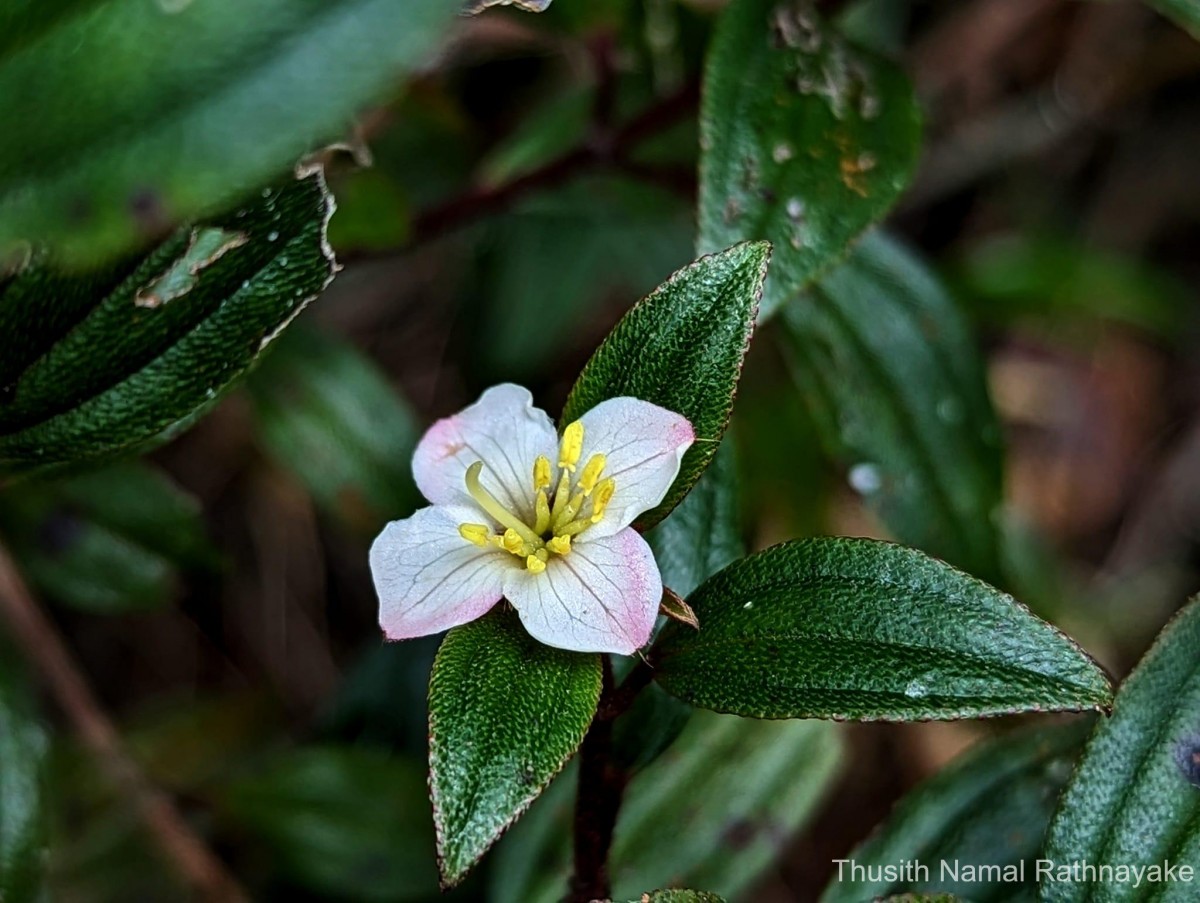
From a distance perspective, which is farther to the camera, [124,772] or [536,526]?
[124,772]

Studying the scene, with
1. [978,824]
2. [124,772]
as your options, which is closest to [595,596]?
[978,824]

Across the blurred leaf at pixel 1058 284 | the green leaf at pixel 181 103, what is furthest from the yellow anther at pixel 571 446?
the blurred leaf at pixel 1058 284

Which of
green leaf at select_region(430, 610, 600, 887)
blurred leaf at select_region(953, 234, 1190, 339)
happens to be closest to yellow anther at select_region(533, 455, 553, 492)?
green leaf at select_region(430, 610, 600, 887)

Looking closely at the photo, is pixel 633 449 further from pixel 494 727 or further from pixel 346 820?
pixel 346 820

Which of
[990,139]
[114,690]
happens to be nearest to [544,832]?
[114,690]

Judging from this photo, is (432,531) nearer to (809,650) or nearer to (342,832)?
(809,650)

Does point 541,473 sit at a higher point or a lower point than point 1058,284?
higher
